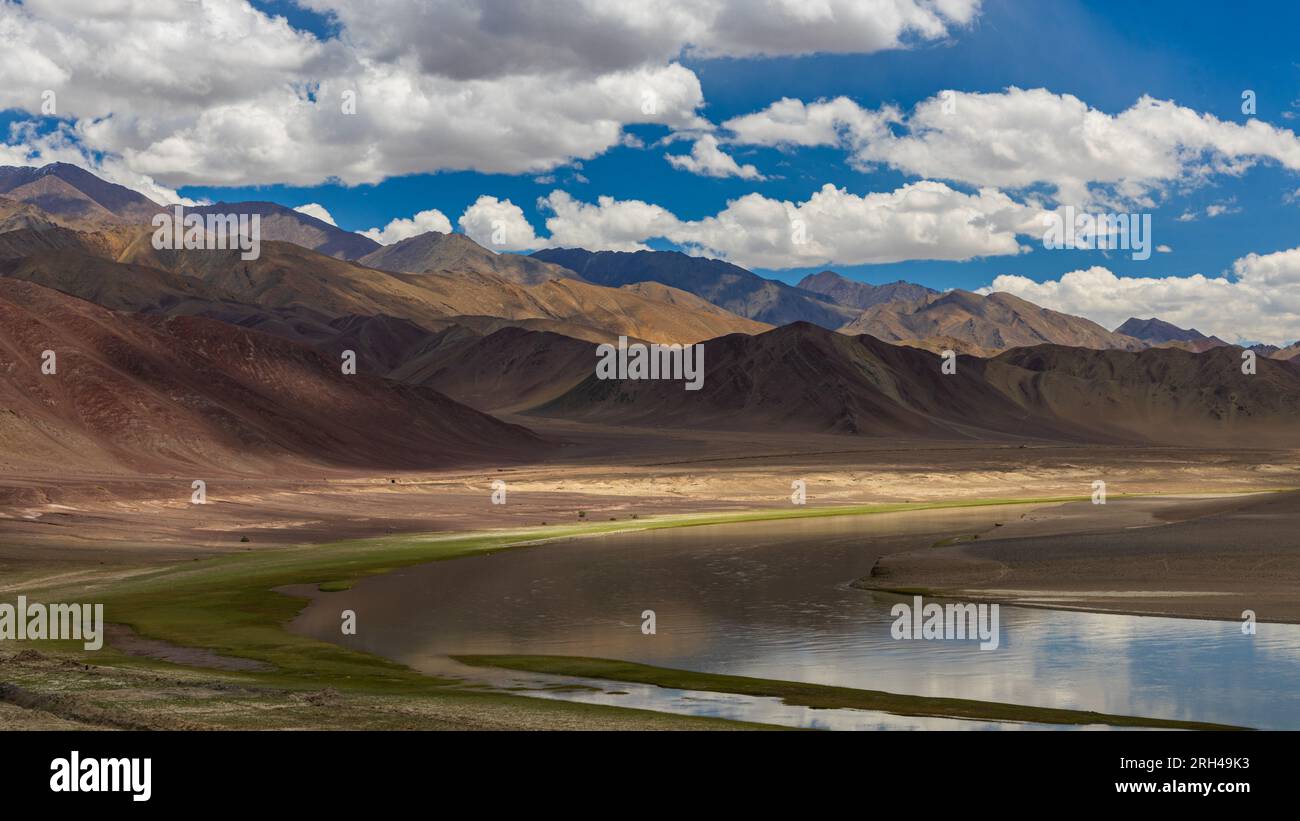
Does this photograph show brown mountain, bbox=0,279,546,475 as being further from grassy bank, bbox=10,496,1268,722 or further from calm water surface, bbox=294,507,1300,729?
calm water surface, bbox=294,507,1300,729

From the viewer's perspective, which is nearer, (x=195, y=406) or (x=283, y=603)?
(x=283, y=603)

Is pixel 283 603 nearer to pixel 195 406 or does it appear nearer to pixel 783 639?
pixel 783 639

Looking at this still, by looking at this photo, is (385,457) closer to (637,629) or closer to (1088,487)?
(1088,487)

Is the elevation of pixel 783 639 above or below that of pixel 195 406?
below

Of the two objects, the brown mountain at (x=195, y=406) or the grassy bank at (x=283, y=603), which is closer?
the grassy bank at (x=283, y=603)

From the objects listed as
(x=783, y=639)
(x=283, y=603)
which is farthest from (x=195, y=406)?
(x=783, y=639)

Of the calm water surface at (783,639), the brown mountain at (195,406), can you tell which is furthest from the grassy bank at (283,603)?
the brown mountain at (195,406)

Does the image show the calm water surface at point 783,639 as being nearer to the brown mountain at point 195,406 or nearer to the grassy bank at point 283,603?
the grassy bank at point 283,603
